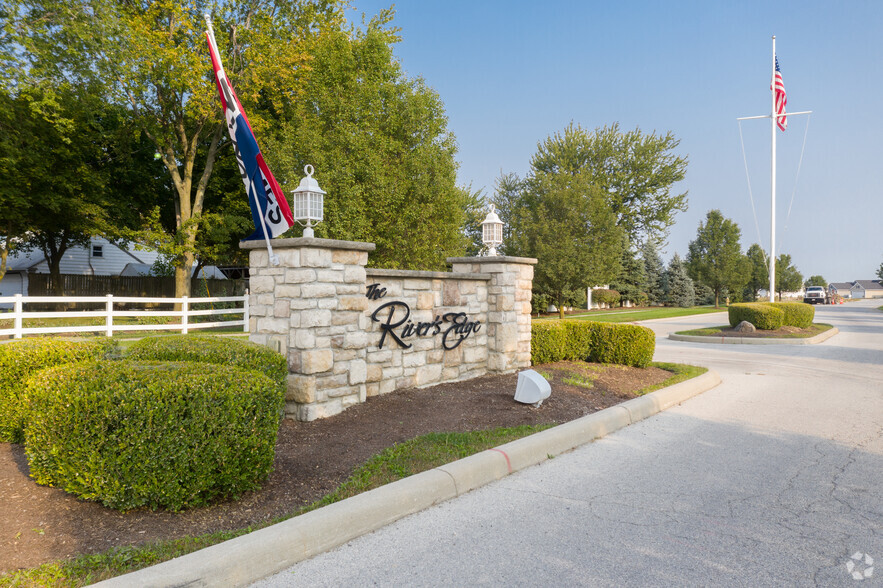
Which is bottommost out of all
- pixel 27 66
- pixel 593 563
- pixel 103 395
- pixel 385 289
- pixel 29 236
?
pixel 593 563

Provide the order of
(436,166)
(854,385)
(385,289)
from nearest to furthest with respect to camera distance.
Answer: (385,289), (854,385), (436,166)

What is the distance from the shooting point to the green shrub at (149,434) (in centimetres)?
353

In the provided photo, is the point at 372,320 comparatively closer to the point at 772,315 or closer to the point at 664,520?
the point at 664,520

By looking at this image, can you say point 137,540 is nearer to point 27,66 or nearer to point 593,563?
point 593,563

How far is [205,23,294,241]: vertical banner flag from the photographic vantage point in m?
6.50

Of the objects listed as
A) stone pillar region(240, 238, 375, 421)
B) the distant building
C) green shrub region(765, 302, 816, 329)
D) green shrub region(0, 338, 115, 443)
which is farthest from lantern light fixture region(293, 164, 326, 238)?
the distant building

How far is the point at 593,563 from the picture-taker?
3.32m

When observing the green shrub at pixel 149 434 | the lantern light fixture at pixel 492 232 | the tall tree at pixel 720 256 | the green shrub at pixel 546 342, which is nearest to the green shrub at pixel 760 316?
the green shrub at pixel 546 342

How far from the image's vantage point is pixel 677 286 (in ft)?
161

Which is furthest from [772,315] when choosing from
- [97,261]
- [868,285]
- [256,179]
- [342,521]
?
[868,285]

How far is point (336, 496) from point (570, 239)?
77.7 ft

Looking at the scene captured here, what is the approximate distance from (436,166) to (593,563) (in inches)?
707

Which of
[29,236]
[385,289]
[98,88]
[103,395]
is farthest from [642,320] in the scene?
[29,236]

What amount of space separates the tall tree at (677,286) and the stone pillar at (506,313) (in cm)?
4405
